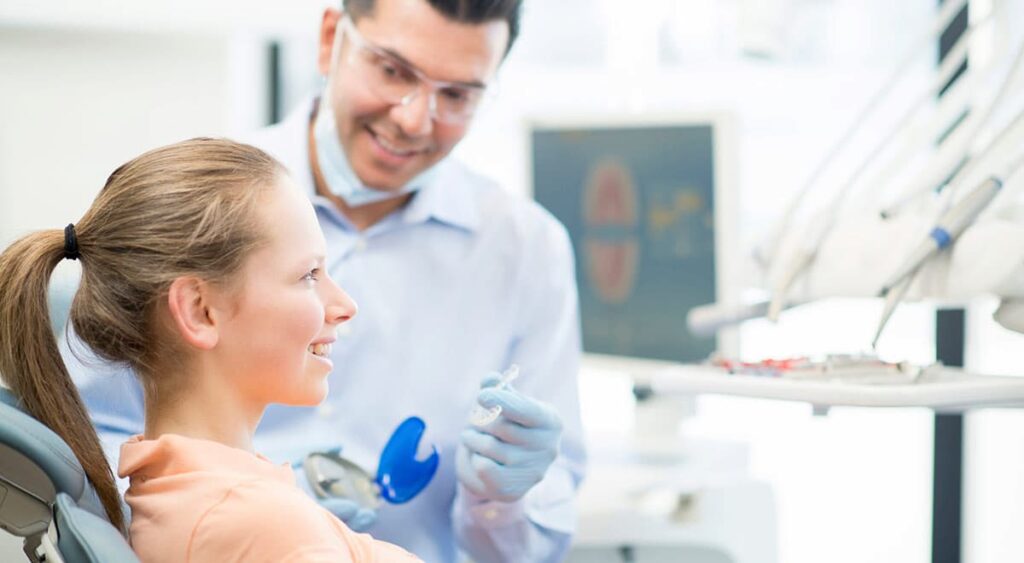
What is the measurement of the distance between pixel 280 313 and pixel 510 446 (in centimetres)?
39

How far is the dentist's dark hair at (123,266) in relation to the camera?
40.2 inches

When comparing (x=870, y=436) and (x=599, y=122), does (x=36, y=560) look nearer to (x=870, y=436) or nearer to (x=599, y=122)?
(x=599, y=122)

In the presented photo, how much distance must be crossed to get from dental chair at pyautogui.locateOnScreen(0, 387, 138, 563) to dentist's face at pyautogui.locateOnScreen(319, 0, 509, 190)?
72cm

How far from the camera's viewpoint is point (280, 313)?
109 cm

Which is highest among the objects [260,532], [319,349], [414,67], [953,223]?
[414,67]

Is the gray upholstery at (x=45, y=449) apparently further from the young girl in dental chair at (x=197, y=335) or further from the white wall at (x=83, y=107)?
the white wall at (x=83, y=107)

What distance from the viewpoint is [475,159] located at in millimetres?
3285

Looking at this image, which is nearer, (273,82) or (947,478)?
(947,478)

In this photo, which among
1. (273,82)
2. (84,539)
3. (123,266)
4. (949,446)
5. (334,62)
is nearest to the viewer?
(84,539)

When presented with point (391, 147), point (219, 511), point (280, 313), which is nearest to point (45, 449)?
point (219, 511)

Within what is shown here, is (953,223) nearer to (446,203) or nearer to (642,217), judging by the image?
(446,203)

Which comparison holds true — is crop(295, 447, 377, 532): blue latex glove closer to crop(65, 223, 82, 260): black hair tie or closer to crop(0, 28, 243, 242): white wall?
crop(65, 223, 82, 260): black hair tie

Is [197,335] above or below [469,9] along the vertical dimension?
below

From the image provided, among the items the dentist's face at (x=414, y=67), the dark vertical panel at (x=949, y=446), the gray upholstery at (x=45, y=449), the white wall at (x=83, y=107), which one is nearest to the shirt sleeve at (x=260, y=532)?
the gray upholstery at (x=45, y=449)
